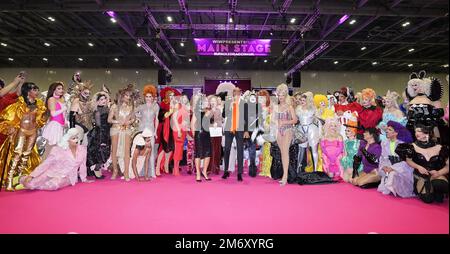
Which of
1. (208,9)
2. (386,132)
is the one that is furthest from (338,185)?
(208,9)

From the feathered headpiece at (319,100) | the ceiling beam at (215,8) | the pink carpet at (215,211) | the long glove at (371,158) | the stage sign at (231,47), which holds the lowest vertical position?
the pink carpet at (215,211)

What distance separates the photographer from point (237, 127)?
4988mm

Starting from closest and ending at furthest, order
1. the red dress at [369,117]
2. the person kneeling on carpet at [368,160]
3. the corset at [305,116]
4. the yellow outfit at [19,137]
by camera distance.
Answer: the yellow outfit at [19,137] < the person kneeling on carpet at [368,160] < the red dress at [369,117] < the corset at [305,116]

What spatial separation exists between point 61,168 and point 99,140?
98cm

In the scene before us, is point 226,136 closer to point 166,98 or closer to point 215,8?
point 166,98

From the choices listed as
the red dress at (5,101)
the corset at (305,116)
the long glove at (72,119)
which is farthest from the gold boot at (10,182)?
the corset at (305,116)

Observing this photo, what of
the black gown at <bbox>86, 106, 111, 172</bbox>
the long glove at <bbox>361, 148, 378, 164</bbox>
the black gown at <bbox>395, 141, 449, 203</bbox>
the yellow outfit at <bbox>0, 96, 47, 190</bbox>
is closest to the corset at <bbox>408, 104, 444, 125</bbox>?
the black gown at <bbox>395, 141, 449, 203</bbox>

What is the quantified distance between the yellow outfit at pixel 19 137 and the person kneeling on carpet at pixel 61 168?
418 millimetres

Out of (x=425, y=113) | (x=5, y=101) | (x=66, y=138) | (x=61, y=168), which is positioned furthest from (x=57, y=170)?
(x=425, y=113)

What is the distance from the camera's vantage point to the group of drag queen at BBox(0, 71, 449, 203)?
13.4 feet

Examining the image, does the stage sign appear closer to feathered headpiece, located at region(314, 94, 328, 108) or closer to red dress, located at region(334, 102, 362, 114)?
feathered headpiece, located at region(314, 94, 328, 108)

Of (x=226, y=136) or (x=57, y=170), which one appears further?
(x=226, y=136)

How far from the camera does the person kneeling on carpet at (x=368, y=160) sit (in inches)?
174

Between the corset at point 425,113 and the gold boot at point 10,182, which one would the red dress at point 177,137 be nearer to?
the gold boot at point 10,182
